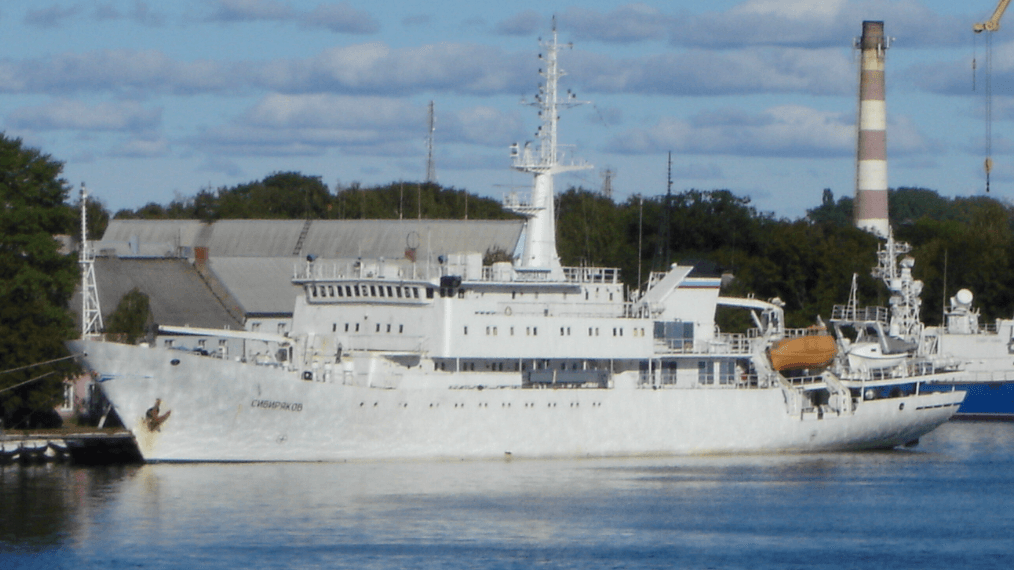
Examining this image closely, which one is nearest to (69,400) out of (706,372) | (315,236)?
(706,372)

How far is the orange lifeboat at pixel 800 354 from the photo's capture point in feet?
172

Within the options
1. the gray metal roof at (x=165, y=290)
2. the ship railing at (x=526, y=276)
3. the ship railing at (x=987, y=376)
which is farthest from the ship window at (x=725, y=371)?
the ship railing at (x=987, y=376)

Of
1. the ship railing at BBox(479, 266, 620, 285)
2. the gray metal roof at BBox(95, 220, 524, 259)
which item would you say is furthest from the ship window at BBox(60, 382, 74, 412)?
the gray metal roof at BBox(95, 220, 524, 259)

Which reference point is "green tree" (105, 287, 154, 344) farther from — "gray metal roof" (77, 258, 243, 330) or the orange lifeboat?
the orange lifeboat

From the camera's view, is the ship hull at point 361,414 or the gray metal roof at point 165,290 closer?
the ship hull at point 361,414

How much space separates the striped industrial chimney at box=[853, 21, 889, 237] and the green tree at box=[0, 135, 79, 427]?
148 ft

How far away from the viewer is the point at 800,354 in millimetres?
52531

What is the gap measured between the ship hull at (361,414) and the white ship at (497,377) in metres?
0.04

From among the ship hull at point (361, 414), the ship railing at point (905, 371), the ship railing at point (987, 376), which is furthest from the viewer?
the ship railing at point (987, 376)

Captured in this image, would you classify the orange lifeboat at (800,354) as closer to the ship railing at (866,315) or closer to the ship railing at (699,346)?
the ship railing at (699,346)

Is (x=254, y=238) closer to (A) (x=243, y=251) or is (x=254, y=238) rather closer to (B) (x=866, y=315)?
(A) (x=243, y=251)

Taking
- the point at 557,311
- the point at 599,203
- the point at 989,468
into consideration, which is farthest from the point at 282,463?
the point at 599,203

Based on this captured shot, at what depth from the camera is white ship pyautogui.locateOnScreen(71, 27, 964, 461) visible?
45031mm

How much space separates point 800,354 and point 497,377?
10.8 m
